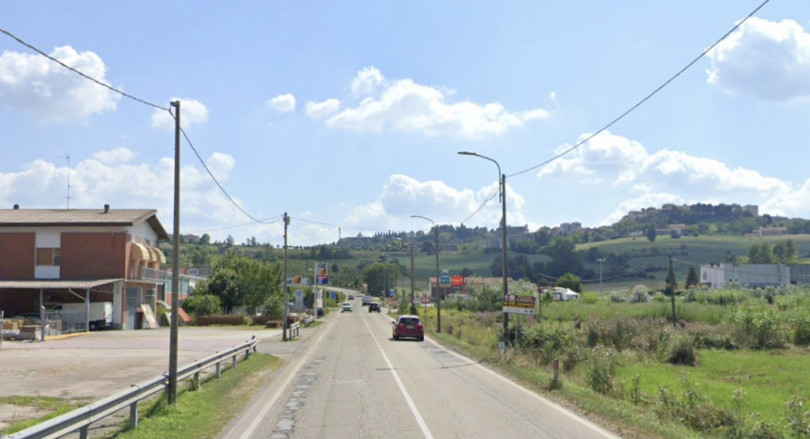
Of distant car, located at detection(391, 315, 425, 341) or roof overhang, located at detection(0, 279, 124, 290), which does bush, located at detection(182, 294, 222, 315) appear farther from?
distant car, located at detection(391, 315, 425, 341)

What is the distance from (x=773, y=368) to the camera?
33062mm

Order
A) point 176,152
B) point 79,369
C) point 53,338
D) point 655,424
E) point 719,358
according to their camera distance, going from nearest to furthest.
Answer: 1. point 655,424
2. point 176,152
3. point 79,369
4. point 719,358
5. point 53,338

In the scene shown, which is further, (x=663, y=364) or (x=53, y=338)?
(x=53, y=338)

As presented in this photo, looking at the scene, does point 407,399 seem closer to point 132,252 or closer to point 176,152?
point 176,152

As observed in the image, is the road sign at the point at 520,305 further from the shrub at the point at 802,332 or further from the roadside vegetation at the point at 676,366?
the shrub at the point at 802,332

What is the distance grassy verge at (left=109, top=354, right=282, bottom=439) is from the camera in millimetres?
12420

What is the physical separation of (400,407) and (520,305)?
11816 millimetres

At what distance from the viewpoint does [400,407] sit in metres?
15.3

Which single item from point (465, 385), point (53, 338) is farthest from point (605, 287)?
point (465, 385)

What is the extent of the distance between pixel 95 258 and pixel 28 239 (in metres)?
5.01

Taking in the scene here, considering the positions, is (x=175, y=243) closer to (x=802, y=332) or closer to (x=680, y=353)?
(x=680, y=353)

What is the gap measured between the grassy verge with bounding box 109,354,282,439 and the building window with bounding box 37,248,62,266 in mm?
37485

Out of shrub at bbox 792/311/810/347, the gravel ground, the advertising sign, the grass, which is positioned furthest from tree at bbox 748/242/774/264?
the gravel ground

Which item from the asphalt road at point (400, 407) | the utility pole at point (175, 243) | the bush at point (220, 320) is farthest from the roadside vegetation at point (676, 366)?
the bush at point (220, 320)
